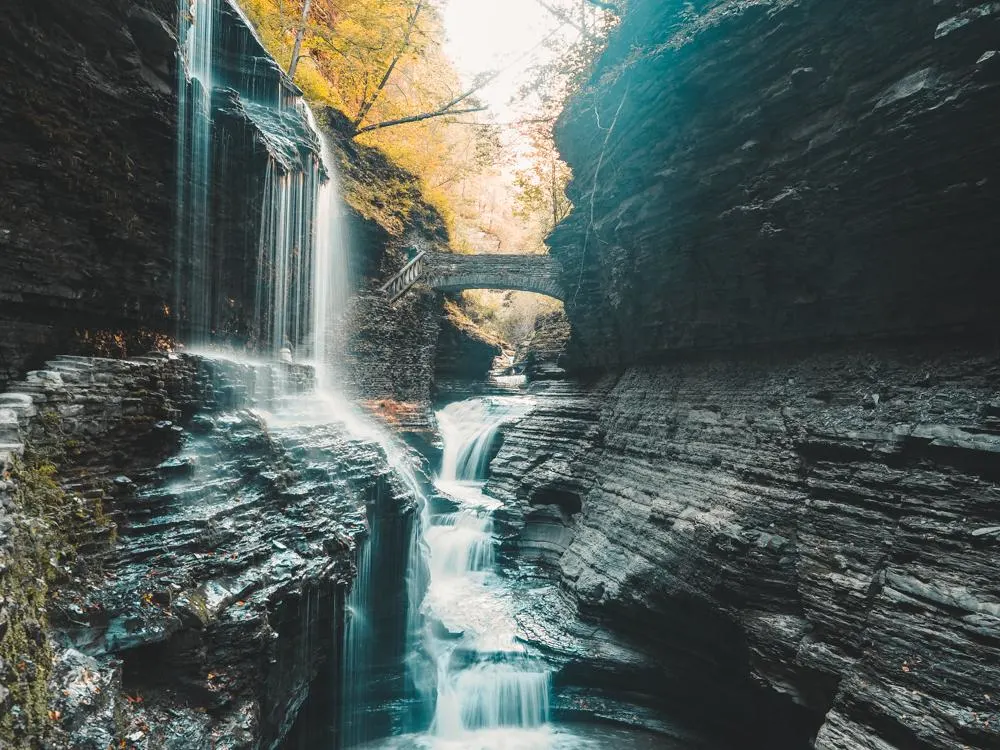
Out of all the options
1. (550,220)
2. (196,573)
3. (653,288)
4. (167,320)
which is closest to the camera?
(196,573)

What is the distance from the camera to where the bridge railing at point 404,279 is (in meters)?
18.6

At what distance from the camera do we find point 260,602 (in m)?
4.96

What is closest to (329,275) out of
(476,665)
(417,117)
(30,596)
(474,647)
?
(417,117)

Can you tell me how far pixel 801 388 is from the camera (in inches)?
281

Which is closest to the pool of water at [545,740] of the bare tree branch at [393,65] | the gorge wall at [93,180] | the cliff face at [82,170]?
the gorge wall at [93,180]

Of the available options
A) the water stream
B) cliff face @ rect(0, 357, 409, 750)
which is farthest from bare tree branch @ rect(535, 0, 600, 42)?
cliff face @ rect(0, 357, 409, 750)

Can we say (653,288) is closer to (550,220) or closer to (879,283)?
(879,283)

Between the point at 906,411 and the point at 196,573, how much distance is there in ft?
26.3

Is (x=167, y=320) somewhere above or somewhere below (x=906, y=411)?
above

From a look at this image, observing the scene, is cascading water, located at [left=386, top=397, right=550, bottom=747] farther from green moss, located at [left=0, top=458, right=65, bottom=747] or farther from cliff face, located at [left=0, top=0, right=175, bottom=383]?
cliff face, located at [left=0, top=0, right=175, bottom=383]

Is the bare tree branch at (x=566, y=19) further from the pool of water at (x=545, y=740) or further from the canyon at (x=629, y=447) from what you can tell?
the pool of water at (x=545, y=740)

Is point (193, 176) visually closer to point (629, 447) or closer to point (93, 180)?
point (93, 180)

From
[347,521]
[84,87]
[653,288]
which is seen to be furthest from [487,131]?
[347,521]

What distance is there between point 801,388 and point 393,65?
1756 centimetres
